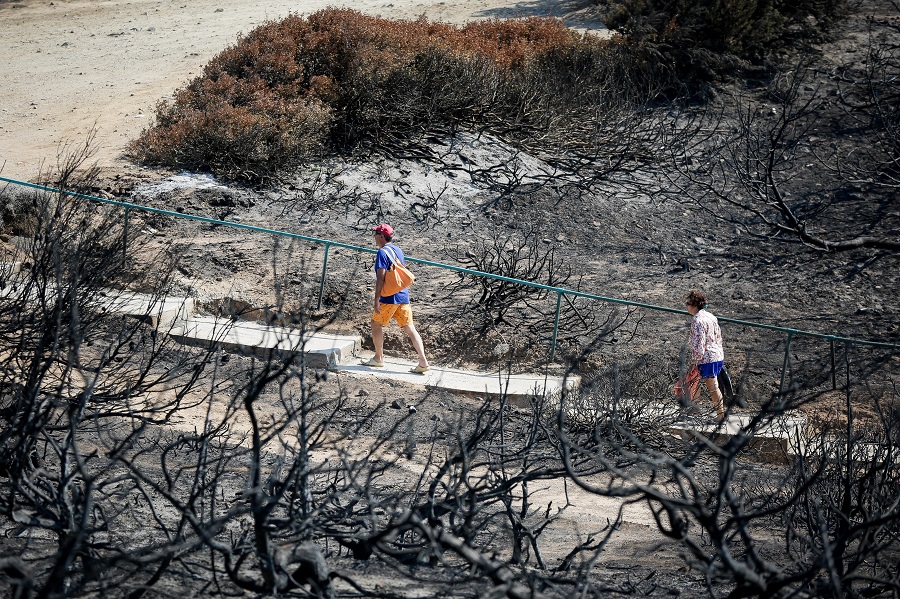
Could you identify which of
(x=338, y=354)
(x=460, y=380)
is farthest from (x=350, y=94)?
(x=460, y=380)

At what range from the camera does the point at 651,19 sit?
61.8 feet

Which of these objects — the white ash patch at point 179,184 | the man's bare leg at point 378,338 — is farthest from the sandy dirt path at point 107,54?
the man's bare leg at point 378,338

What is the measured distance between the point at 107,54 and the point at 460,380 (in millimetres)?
13835

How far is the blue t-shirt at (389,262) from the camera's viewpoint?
30.2ft

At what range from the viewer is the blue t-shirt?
30.2ft

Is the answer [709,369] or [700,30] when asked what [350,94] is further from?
[700,30]

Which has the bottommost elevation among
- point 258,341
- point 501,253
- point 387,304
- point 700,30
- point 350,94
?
point 501,253

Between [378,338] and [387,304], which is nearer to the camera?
[387,304]

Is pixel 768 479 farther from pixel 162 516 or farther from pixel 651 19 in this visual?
pixel 651 19

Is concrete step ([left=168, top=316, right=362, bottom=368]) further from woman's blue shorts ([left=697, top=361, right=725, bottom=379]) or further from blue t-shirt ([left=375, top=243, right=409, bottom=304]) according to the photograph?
woman's blue shorts ([left=697, top=361, right=725, bottom=379])

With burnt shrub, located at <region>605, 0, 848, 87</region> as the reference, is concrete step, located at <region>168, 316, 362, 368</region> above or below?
below

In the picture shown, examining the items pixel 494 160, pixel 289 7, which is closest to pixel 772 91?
pixel 494 160

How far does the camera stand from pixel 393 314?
31.1ft

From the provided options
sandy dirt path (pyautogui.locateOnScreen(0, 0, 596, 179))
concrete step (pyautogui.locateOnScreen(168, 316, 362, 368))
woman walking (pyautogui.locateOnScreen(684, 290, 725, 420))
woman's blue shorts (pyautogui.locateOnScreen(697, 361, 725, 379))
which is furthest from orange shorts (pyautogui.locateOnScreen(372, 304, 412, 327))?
sandy dirt path (pyautogui.locateOnScreen(0, 0, 596, 179))
